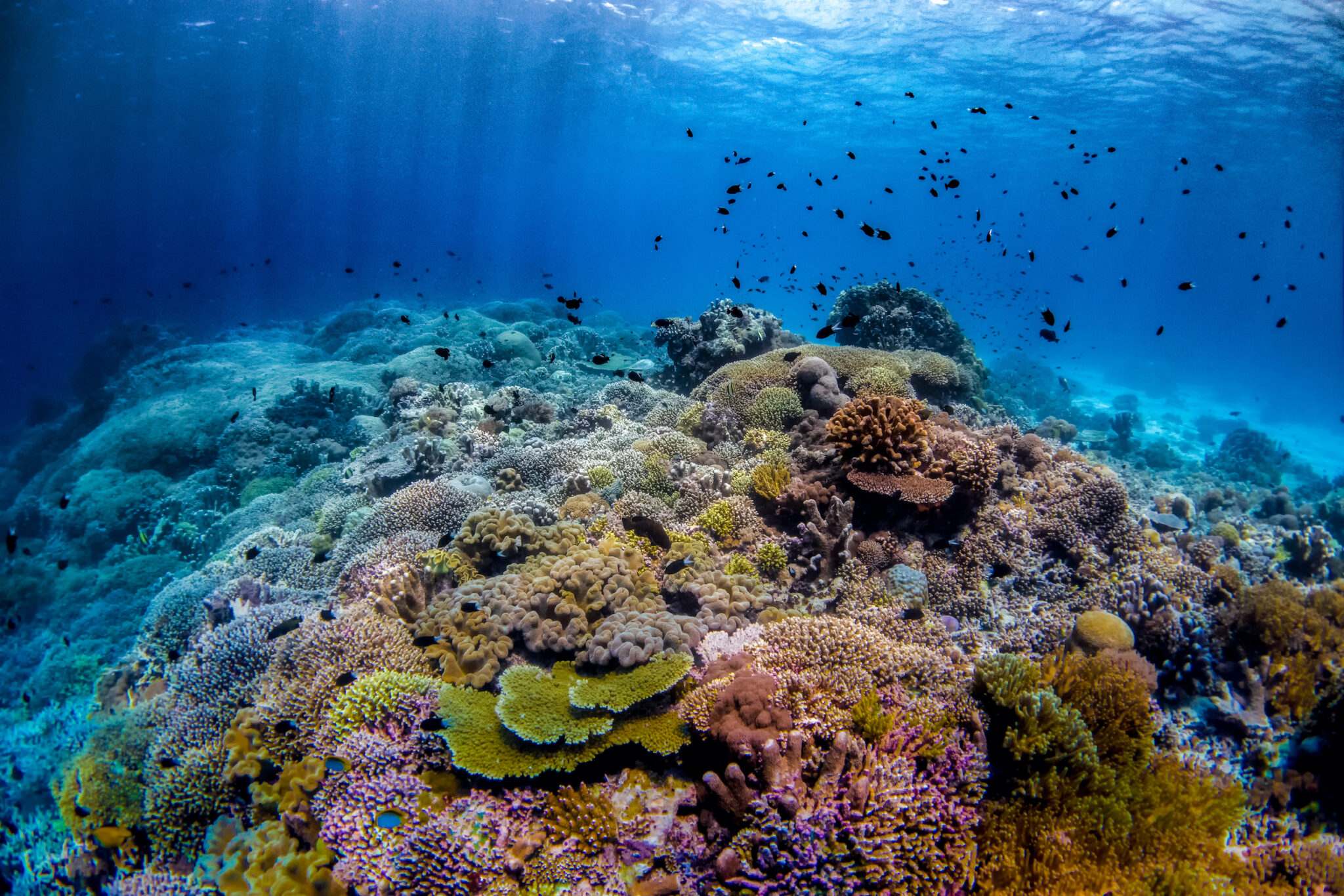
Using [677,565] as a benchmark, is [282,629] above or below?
below

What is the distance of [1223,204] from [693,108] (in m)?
63.2

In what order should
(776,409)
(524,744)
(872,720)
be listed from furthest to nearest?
(776,409), (524,744), (872,720)

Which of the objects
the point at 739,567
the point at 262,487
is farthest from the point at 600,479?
the point at 262,487

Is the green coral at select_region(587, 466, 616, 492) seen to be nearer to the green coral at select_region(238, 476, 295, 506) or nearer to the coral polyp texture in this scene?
the coral polyp texture

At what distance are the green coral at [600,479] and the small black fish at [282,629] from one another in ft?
13.3

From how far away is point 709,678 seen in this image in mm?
4680

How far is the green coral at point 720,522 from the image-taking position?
7.10 meters

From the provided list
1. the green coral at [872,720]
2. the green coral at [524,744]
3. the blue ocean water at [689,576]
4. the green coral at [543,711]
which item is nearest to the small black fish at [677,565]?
the blue ocean water at [689,576]

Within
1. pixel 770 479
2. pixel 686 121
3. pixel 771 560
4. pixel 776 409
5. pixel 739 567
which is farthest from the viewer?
pixel 686 121

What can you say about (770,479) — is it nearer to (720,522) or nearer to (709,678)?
(720,522)

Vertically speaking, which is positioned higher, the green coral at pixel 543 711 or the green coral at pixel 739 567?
the green coral at pixel 543 711

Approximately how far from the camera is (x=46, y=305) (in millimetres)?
111250

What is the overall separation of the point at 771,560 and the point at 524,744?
11.9ft

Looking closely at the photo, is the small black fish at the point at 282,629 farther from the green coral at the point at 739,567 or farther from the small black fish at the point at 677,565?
the green coral at the point at 739,567
